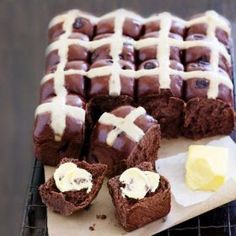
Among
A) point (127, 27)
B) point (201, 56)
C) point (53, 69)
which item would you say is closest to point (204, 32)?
point (201, 56)

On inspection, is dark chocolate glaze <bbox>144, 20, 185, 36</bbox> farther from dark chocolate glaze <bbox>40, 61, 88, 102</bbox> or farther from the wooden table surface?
the wooden table surface


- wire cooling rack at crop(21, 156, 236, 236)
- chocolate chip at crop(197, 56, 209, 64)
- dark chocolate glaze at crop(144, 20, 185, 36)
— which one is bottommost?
wire cooling rack at crop(21, 156, 236, 236)

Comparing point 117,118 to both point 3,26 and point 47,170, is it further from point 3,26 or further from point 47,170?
point 3,26

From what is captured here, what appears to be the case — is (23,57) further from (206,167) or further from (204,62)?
(206,167)

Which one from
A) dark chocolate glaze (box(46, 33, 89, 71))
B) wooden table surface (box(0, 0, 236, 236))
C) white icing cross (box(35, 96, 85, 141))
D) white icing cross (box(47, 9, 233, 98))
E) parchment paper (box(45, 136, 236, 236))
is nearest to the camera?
parchment paper (box(45, 136, 236, 236))

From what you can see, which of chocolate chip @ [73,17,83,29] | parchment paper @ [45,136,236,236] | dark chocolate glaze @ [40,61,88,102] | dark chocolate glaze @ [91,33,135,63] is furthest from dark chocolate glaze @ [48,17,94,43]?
parchment paper @ [45,136,236,236]

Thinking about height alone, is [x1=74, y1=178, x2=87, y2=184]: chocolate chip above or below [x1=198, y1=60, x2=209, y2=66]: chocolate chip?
below

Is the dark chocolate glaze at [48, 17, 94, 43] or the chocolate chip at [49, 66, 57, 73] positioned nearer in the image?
the chocolate chip at [49, 66, 57, 73]
